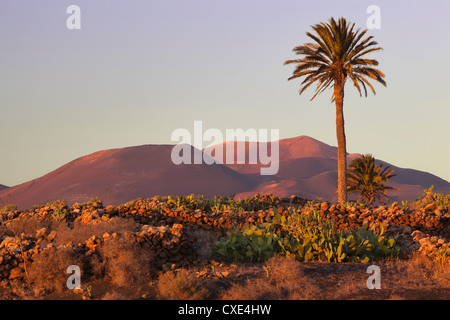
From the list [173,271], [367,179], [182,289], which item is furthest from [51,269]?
[367,179]

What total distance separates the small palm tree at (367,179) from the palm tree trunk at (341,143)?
17.2 feet

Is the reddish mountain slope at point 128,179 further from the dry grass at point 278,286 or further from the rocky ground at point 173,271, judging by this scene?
the dry grass at point 278,286

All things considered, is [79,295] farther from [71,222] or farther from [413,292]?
[71,222]

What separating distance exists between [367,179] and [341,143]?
5839 millimetres

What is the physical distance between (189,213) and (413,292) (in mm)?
9222

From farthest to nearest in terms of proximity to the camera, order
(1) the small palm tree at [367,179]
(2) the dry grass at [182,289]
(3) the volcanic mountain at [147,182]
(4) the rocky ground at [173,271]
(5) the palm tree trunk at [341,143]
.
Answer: (3) the volcanic mountain at [147,182], (1) the small palm tree at [367,179], (5) the palm tree trunk at [341,143], (4) the rocky ground at [173,271], (2) the dry grass at [182,289]

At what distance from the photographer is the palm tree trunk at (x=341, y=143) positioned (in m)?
28.7

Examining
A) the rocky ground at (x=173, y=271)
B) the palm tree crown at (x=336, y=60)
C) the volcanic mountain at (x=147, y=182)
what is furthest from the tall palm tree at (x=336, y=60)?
the volcanic mountain at (x=147, y=182)

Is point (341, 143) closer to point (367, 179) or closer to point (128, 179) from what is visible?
point (367, 179)

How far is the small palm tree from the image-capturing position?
3381cm

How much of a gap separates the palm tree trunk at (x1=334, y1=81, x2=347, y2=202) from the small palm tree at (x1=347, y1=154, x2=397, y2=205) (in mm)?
5255

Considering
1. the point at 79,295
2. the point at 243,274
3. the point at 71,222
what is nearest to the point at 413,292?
the point at 243,274

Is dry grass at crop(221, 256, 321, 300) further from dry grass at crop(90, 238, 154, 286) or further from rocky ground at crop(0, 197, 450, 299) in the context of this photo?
dry grass at crop(90, 238, 154, 286)
